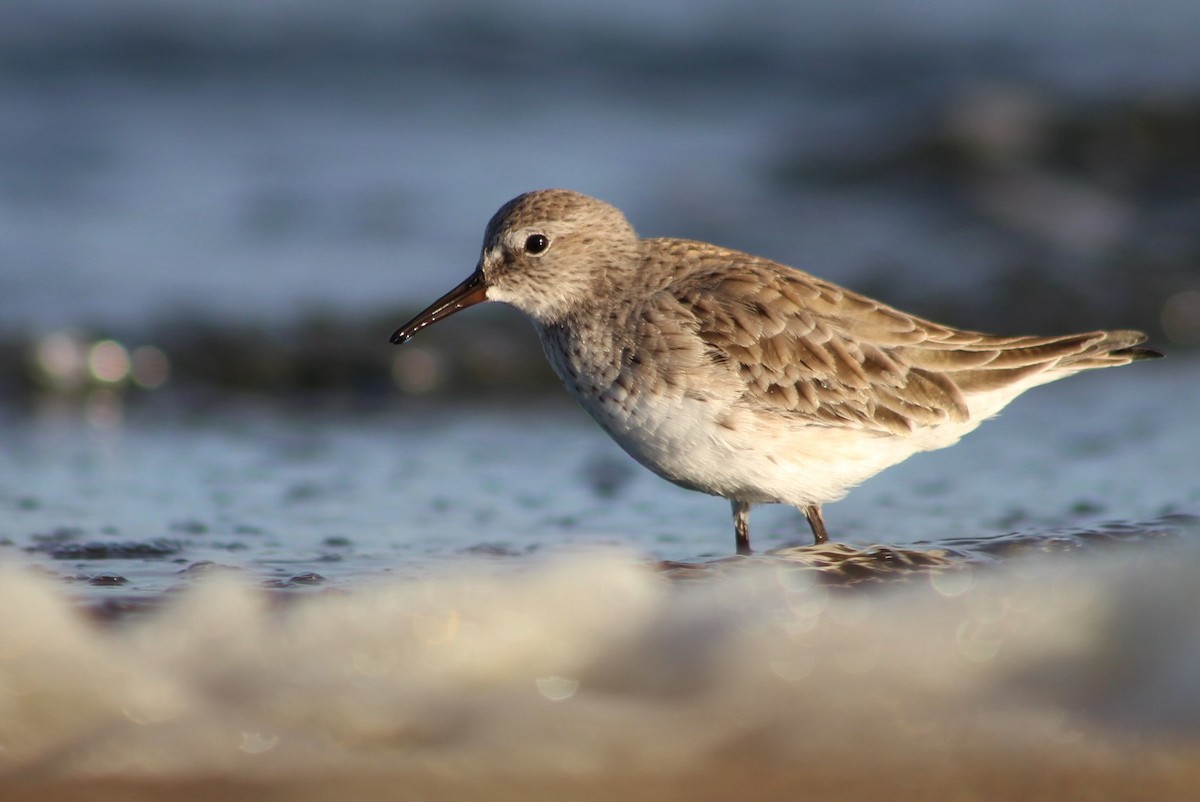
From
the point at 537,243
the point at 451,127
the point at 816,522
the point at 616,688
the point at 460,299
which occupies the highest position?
the point at 451,127

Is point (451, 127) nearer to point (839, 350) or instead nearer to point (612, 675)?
→ point (839, 350)

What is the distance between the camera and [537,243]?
619 centimetres

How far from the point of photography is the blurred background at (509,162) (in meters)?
10.2

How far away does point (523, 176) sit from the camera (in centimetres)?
1302

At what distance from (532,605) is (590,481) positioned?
11.0ft

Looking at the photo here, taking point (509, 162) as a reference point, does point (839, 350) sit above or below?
below

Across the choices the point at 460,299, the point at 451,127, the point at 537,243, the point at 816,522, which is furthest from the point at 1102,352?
the point at 451,127

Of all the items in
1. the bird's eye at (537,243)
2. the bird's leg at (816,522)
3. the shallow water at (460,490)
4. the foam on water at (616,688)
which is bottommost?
the foam on water at (616,688)

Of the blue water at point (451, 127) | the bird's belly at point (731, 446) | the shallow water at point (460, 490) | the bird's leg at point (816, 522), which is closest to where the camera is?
the bird's belly at point (731, 446)

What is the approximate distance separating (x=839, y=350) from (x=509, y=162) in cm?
809

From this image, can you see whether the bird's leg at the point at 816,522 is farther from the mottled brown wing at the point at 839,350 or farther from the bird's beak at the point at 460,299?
the bird's beak at the point at 460,299

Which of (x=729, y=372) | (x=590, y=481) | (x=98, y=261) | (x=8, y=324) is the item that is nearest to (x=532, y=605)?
(x=729, y=372)

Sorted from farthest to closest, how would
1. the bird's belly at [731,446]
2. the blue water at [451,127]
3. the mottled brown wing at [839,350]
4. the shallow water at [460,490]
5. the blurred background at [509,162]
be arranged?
the blue water at [451,127] → the blurred background at [509,162] → the shallow water at [460,490] → the mottled brown wing at [839,350] → the bird's belly at [731,446]

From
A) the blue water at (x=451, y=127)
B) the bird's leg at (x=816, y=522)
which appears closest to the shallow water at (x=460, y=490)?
the bird's leg at (x=816, y=522)
